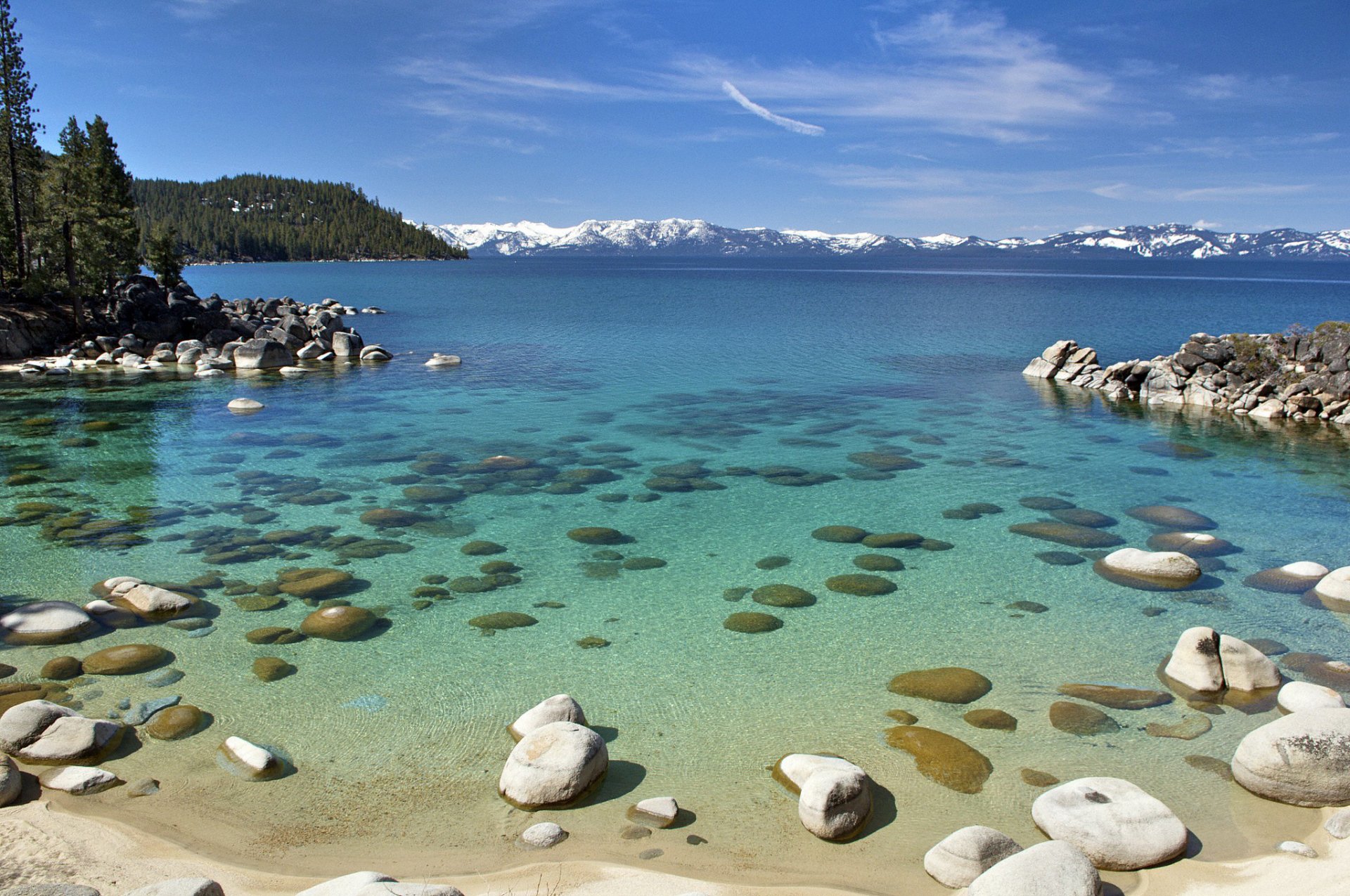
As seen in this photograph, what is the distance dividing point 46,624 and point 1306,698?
21.0 m

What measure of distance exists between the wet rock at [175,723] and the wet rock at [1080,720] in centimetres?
1270

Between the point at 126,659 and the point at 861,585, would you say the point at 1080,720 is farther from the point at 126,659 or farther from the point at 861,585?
the point at 126,659

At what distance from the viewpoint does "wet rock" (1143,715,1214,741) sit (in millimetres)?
11992

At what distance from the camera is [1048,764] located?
11227 millimetres

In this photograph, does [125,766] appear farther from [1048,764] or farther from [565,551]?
[1048,764]

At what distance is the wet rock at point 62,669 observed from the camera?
13.2 metres

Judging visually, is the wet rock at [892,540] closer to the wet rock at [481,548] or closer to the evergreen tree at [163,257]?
the wet rock at [481,548]

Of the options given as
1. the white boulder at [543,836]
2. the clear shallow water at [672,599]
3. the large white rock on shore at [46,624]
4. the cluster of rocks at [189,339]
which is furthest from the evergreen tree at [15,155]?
the white boulder at [543,836]

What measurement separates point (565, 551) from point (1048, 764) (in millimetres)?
11685

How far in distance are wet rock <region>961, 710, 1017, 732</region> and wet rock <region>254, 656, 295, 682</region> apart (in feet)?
36.2

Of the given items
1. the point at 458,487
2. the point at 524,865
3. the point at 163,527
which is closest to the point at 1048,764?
the point at 524,865

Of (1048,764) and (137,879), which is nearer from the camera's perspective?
(137,879)

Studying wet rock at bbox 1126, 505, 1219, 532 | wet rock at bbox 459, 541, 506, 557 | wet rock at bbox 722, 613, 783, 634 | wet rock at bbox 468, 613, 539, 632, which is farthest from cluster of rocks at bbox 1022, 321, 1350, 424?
wet rock at bbox 468, 613, 539, 632

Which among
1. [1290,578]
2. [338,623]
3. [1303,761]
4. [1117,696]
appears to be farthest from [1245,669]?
[338,623]
